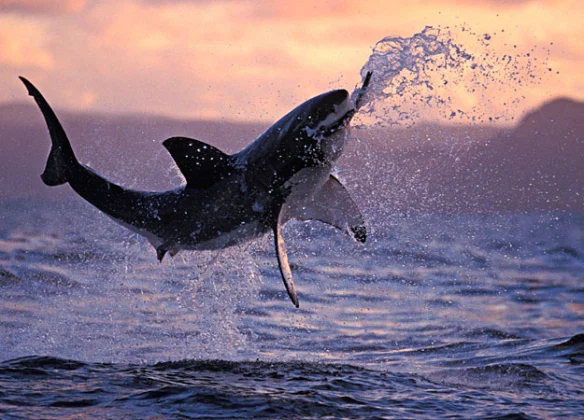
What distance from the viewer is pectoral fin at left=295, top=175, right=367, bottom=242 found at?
449 inches

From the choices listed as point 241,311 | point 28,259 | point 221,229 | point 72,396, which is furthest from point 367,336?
point 28,259

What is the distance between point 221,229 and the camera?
11.0 metres

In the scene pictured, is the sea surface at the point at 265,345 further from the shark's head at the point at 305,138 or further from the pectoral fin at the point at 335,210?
the shark's head at the point at 305,138

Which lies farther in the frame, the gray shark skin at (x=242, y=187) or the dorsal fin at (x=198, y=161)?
the dorsal fin at (x=198, y=161)

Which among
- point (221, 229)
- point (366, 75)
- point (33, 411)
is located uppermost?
point (366, 75)

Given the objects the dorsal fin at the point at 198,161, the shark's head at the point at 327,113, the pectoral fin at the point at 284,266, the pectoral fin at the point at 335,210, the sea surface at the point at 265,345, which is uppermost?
the shark's head at the point at 327,113

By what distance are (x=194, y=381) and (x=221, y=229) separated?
187 cm

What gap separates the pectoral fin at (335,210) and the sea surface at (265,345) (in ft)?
2.65

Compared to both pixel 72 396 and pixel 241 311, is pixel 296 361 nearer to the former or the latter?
pixel 72 396

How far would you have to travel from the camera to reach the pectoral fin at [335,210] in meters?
11.4

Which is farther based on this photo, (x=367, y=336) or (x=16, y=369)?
(x=367, y=336)

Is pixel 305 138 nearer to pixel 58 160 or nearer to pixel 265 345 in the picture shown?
pixel 58 160

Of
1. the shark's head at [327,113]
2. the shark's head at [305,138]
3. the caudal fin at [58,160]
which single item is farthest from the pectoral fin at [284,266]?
the caudal fin at [58,160]

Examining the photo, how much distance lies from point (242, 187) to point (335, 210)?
1.48 metres
